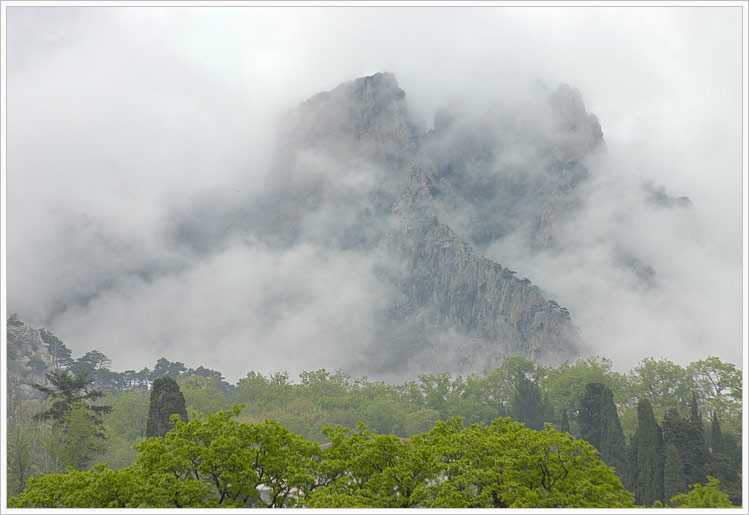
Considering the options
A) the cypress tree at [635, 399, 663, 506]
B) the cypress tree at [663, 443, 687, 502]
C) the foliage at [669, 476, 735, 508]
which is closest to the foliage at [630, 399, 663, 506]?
the cypress tree at [635, 399, 663, 506]

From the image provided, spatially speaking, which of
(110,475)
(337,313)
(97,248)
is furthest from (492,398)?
(97,248)

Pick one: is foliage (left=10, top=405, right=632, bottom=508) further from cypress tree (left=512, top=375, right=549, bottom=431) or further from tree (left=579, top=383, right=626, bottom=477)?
cypress tree (left=512, top=375, right=549, bottom=431)

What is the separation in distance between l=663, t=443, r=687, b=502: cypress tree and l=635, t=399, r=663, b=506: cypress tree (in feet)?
3.53

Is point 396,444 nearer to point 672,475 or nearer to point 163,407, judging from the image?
point 672,475

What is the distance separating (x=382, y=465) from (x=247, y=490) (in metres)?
5.41

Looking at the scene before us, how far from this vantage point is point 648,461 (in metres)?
47.2

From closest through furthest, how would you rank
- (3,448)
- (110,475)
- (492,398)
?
1. (3,448)
2. (110,475)
3. (492,398)

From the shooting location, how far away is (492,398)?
93.2 metres

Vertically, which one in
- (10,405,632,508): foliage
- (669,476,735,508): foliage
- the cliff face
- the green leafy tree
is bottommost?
(669,476,735,508): foliage

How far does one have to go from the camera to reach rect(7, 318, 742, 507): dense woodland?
20875 millimetres

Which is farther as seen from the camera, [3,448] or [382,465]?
[382,465]

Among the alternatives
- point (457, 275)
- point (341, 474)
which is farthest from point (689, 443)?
point (457, 275)

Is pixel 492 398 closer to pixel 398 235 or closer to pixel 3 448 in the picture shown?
pixel 3 448

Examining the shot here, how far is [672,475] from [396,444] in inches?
1293
